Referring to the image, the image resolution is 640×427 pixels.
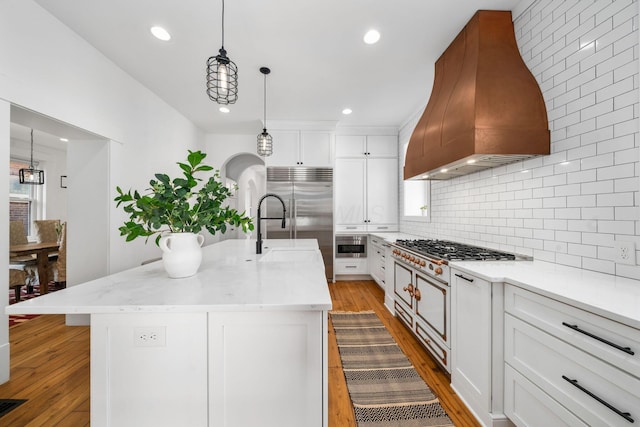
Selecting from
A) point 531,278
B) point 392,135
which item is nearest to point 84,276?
point 531,278

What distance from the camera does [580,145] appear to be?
5.12ft

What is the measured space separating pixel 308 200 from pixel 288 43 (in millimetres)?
2523

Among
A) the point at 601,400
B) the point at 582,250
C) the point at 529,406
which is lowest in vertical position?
the point at 529,406

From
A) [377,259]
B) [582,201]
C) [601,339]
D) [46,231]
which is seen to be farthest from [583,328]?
[46,231]

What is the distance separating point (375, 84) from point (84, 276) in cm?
390

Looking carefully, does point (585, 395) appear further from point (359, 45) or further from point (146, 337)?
point (359, 45)

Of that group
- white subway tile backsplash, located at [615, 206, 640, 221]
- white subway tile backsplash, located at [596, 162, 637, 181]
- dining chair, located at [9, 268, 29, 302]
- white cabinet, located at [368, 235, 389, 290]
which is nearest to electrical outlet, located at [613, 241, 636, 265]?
white subway tile backsplash, located at [615, 206, 640, 221]

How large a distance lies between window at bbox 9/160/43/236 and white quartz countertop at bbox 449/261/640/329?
7853 mm

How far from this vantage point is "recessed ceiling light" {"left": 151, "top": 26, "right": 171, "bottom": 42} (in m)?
2.27

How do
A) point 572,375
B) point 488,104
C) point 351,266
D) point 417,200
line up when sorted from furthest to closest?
point 351,266, point 417,200, point 488,104, point 572,375

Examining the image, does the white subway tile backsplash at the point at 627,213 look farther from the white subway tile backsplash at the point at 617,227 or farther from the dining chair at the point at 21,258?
the dining chair at the point at 21,258

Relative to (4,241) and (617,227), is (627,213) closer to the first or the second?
(617,227)

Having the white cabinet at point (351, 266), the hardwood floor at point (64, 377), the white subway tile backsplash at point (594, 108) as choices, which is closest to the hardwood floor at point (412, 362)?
the hardwood floor at point (64, 377)

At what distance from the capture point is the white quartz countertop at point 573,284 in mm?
944
